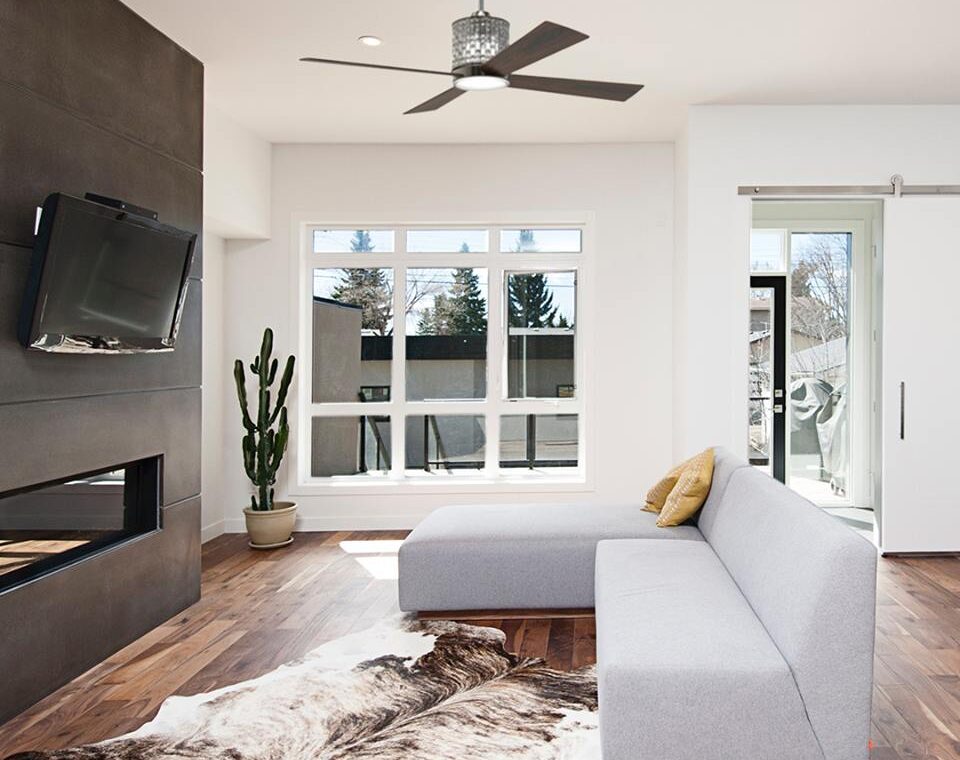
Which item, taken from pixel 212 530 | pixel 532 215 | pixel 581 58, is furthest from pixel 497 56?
pixel 212 530

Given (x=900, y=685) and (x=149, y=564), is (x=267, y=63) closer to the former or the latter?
(x=149, y=564)

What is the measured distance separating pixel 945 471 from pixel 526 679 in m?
3.41

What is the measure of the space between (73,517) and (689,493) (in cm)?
268

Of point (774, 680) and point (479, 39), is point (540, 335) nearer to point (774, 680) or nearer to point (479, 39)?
point (479, 39)

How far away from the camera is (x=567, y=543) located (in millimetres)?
3564

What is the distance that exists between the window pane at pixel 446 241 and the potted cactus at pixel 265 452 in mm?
1283

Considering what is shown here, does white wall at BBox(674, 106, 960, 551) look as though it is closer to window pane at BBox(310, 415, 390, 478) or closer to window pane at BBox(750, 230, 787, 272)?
window pane at BBox(750, 230, 787, 272)

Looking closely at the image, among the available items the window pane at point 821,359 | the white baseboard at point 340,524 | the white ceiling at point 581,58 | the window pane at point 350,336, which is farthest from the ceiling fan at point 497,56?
the window pane at point 821,359

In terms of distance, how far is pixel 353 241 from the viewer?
5.71 meters

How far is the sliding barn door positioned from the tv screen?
4175 millimetres

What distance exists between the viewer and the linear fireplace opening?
105 inches

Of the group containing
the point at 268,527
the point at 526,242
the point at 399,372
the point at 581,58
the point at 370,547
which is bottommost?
the point at 370,547

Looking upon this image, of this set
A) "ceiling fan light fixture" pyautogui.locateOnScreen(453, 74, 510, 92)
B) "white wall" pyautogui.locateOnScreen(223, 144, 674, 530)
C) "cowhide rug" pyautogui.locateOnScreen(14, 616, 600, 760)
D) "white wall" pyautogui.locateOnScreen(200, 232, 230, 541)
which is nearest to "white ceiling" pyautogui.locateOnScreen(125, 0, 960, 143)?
"white wall" pyautogui.locateOnScreen(223, 144, 674, 530)

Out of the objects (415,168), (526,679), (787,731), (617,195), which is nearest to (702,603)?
(787,731)
